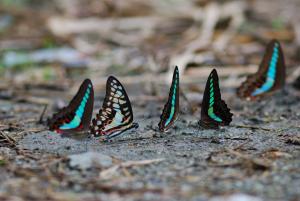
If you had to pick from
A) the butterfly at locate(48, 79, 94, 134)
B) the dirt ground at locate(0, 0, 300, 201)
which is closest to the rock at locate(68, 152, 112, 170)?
the dirt ground at locate(0, 0, 300, 201)

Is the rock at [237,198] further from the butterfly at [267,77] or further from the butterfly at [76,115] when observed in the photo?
the butterfly at [267,77]

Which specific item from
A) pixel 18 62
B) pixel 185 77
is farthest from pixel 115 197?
pixel 18 62

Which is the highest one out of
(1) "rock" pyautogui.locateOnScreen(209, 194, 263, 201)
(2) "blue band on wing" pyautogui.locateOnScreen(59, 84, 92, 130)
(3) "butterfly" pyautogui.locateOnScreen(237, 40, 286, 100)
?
(3) "butterfly" pyautogui.locateOnScreen(237, 40, 286, 100)

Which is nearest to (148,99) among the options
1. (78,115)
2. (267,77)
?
(267,77)

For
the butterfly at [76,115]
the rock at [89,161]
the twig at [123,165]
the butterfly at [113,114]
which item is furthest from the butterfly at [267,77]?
the rock at [89,161]

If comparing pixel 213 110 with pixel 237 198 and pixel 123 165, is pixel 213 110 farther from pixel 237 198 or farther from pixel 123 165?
pixel 237 198

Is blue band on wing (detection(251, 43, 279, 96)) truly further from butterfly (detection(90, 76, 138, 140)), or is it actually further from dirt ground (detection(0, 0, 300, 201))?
butterfly (detection(90, 76, 138, 140))

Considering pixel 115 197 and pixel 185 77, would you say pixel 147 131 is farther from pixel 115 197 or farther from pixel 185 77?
pixel 185 77
